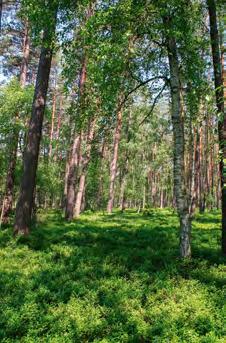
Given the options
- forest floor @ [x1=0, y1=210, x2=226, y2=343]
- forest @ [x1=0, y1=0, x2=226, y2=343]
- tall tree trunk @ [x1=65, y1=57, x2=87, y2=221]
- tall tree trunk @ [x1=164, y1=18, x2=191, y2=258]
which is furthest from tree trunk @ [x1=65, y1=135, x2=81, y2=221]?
tall tree trunk @ [x1=164, y1=18, x2=191, y2=258]

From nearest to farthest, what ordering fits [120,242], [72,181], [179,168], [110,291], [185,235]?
[110,291] → [185,235] → [179,168] → [120,242] → [72,181]

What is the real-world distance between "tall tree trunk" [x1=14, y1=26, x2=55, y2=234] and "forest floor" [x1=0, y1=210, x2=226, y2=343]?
0.97 meters

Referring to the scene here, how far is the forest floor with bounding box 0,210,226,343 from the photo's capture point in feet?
25.9

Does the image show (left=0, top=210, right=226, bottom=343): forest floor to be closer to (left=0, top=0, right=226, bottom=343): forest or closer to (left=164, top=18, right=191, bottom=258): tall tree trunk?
(left=0, top=0, right=226, bottom=343): forest

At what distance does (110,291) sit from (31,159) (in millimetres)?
7175

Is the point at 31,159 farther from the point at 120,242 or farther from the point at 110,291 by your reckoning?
the point at 110,291

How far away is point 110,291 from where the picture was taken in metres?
9.57

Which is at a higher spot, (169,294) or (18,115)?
(18,115)

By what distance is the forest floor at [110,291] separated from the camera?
25.9 ft

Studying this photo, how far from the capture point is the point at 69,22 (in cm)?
1261

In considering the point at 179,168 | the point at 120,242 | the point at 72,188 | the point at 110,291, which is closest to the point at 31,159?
the point at 120,242

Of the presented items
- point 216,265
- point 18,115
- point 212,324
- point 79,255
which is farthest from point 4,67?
point 212,324

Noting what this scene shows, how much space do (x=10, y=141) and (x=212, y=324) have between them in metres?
15.3

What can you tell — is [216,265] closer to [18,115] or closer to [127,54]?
[127,54]
